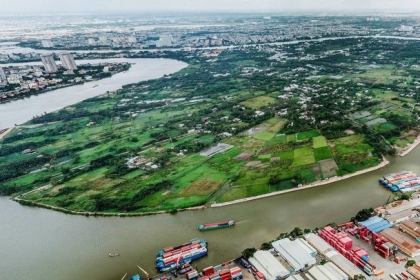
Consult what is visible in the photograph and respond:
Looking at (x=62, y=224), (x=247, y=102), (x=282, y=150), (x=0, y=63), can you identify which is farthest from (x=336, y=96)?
(x=0, y=63)

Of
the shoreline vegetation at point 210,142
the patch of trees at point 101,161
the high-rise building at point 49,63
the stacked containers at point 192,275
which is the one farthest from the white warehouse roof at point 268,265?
the high-rise building at point 49,63

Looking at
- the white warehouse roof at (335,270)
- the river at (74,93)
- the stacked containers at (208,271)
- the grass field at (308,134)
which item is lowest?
the river at (74,93)

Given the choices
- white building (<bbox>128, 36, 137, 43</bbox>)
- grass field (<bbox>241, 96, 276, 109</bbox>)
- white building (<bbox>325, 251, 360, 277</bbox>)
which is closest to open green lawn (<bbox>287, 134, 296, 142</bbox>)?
grass field (<bbox>241, 96, 276, 109</bbox>)

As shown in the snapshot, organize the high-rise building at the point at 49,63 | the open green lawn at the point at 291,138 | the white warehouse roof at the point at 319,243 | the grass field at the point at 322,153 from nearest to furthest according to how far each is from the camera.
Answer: the white warehouse roof at the point at 319,243
the grass field at the point at 322,153
the open green lawn at the point at 291,138
the high-rise building at the point at 49,63

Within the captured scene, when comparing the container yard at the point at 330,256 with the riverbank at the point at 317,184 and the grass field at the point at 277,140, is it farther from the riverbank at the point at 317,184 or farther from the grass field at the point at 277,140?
the grass field at the point at 277,140

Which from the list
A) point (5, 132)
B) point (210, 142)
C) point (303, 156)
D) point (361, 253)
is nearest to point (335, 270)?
point (361, 253)

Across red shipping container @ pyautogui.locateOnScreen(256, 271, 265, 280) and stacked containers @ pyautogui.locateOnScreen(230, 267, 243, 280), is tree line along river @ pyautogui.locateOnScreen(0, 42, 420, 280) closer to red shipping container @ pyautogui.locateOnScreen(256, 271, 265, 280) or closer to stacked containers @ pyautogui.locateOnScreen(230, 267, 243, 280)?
stacked containers @ pyautogui.locateOnScreen(230, 267, 243, 280)

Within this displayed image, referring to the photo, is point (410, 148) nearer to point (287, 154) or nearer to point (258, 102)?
point (287, 154)
